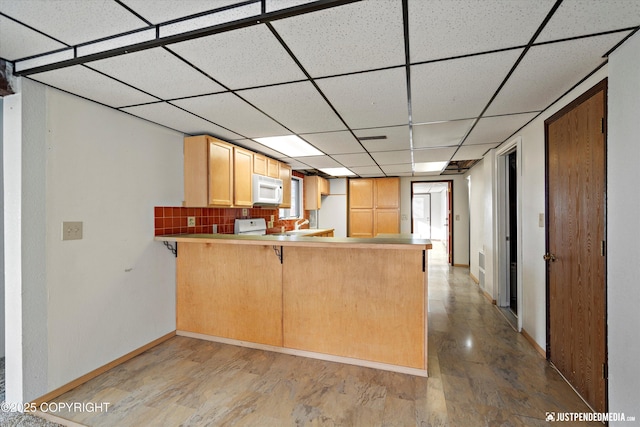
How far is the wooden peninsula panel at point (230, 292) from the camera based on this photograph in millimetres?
2645

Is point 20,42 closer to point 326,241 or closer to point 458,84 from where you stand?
point 326,241

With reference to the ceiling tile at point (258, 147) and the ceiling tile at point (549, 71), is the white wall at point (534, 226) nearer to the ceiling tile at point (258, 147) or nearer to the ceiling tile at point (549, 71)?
the ceiling tile at point (549, 71)

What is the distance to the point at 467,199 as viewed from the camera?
258 inches

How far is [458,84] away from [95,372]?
138 inches

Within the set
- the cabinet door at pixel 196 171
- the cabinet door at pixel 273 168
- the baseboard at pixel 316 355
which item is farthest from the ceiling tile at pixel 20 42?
the cabinet door at pixel 273 168

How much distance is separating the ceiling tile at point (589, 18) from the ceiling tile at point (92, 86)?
2531 mm

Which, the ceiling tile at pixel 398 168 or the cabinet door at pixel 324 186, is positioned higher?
the ceiling tile at pixel 398 168

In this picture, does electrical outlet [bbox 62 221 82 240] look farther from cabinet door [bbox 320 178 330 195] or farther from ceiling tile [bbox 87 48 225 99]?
cabinet door [bbox 320 178 330 195]

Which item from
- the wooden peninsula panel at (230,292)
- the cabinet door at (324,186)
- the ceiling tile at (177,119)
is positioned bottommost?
the wooden peninsula panel at (230,292)

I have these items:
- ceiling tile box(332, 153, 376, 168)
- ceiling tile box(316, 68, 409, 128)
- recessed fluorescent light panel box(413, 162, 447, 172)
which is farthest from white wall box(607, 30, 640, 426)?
recessed fluorescent light panel box(413, 162, 447, 172)

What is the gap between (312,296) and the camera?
2514 millimetres

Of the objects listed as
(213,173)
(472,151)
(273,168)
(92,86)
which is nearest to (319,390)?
(213,173)

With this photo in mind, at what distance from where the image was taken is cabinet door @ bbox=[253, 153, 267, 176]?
3826 millimetres

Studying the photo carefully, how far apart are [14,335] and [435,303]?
427 cm
